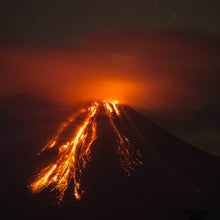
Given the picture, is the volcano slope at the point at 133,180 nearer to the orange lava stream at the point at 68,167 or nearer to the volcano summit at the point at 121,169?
the volcano summit at the point at 121,169

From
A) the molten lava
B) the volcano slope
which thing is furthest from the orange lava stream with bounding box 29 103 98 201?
the volcano slope

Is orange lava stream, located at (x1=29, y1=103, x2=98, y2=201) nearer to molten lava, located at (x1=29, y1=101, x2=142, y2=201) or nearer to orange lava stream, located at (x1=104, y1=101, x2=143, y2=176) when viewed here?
molten lava, located at (x1=29, y1=101, x2=142, y2=201)

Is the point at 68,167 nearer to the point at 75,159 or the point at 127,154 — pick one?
the point at 75,159

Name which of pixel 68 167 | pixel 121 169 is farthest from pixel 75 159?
pixel 121 169

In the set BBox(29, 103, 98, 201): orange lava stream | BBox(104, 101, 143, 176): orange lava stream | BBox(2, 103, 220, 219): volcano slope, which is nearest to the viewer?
BBox(2, 103, 220, 219): volcano slope

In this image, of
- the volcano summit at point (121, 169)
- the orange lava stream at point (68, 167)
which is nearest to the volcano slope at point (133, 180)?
Result: the volcano summit at point (121, 169)

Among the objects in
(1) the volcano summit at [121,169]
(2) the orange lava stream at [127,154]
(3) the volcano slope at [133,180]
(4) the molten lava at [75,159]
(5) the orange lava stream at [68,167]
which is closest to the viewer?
(3) the volcano slope at [133,180]

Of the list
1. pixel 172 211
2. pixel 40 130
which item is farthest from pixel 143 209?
pixel 40 130

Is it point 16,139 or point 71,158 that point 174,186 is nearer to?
point 71,158
